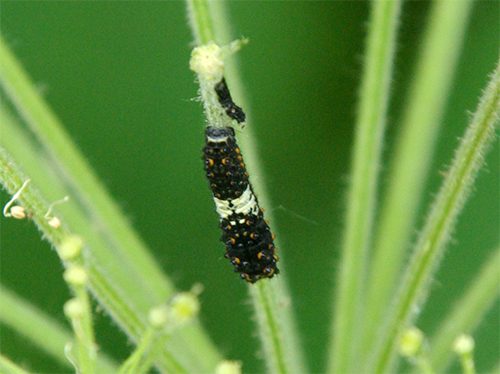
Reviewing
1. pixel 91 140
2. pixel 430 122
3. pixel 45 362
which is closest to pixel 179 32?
pixel 91 140

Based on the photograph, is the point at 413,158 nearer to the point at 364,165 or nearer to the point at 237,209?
the point at 364,165

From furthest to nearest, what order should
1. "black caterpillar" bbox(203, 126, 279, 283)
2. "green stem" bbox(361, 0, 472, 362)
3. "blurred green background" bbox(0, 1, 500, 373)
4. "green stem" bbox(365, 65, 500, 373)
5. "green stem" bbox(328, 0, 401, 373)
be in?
"blurred green background" bbox(0, 1, 500, 373), "green stem" bbox(361, 0, 472, 362), "green stem" bbox(328, 0, 401, 373), "black caterpillar" bbox(203, 126, 279, 283), "green stem" bbox(365, 65, 500, 373)

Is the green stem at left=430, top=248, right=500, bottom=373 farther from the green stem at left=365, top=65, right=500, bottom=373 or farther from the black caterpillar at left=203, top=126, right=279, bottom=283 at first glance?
the black caterpillar at left=203, top=126, right=279, bottom=283

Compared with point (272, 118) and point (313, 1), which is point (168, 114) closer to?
point (272, 118)

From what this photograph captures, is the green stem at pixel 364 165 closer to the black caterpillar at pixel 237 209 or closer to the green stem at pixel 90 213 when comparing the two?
the black caterpillar at pixel 237 209

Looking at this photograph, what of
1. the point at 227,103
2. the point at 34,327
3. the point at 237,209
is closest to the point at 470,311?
the point at 237,209

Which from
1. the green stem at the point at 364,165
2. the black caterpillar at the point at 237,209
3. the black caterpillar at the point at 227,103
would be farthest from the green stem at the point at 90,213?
the black caterpillar at the point at 227,103

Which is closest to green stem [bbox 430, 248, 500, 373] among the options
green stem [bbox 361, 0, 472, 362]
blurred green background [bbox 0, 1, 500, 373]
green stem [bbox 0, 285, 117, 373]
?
green stem [bbox 361, 0, 472, 362]
